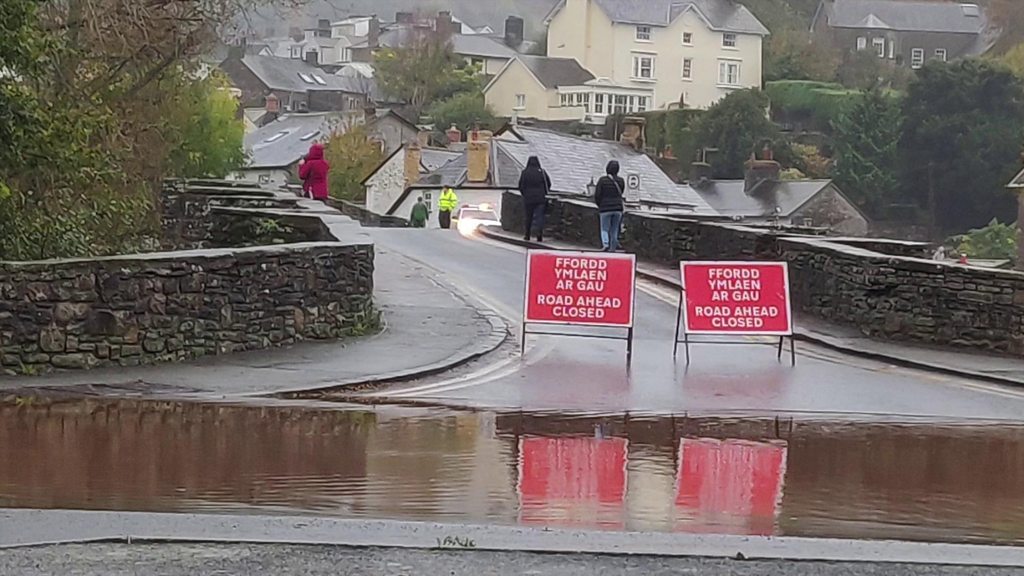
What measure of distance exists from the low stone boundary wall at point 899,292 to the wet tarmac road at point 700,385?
1231mm

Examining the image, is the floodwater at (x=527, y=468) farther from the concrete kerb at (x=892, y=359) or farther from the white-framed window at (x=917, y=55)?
the white-framed window at (x=917, y=55)

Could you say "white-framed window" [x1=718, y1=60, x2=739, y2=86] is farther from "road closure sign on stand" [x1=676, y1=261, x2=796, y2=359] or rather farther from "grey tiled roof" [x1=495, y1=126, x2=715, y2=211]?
"road closure sign on stand" [x1=676, y1=261, x2=796, y2=359]

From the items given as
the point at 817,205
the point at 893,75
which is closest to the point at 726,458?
the point at 817,205

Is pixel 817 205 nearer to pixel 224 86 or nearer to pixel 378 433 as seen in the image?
pixel 224 86

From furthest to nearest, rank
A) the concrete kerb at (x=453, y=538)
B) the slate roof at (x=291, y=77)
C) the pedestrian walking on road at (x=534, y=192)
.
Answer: the slate roof at (x=291, y=77)
the pedestrian walking on road at (x=534, y=192)
the concrete kerb at (x=453, y=538)

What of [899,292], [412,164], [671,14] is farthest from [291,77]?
[899,292]

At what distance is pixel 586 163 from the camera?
58469mm

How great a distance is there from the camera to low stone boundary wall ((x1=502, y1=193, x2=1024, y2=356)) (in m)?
16.3

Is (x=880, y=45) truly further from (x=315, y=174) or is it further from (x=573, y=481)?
(x=573, y=481)

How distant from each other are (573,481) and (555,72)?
295 feet

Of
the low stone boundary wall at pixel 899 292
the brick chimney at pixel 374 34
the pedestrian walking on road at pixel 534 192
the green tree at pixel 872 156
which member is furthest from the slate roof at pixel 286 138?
the low stone boundary wall at pixel 899 292

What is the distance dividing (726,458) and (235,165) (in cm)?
4491

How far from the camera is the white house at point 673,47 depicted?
10338cm

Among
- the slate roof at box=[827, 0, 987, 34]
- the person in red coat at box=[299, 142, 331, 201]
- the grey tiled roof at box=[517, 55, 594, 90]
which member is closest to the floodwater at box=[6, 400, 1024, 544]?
the person in red coat at box=[299, 142, 331, 201]
